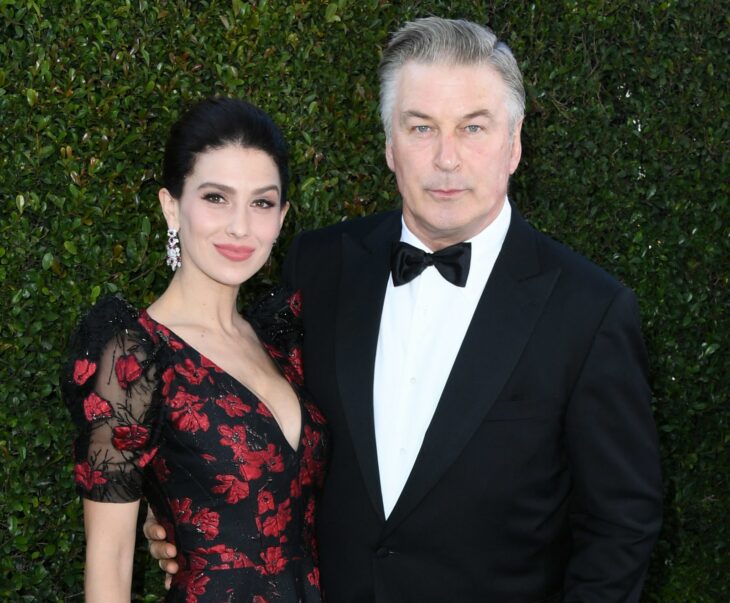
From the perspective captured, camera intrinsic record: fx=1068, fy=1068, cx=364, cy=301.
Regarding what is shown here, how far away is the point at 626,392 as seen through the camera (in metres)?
3.17

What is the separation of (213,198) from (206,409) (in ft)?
2.25

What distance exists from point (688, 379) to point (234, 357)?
2860 millimetres

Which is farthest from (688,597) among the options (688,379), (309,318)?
(309,318)

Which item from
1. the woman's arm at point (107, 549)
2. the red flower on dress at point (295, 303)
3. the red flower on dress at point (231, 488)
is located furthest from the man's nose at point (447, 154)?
the woman's arm at point (107, 549)

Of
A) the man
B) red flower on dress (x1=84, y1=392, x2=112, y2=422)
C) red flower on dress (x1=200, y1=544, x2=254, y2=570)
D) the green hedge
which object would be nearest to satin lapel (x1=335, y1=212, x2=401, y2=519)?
the man

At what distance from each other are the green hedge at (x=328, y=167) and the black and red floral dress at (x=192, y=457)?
95cm

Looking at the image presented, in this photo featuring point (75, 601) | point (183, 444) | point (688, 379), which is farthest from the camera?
point (688, 379)

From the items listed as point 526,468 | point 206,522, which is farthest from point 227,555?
point 526,468

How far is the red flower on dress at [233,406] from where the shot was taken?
10.6ft

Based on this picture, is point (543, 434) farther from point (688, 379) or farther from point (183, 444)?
point (688, 379)

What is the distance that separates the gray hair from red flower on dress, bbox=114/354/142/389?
113 centimetres

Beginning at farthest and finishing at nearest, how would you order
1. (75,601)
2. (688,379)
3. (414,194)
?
(688,379) → (75,601) → (414,194)

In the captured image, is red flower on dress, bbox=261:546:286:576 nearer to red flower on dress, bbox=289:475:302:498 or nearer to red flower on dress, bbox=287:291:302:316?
red flower on dress, bbox=289:475:302:498

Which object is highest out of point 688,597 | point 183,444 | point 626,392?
point 626,392
